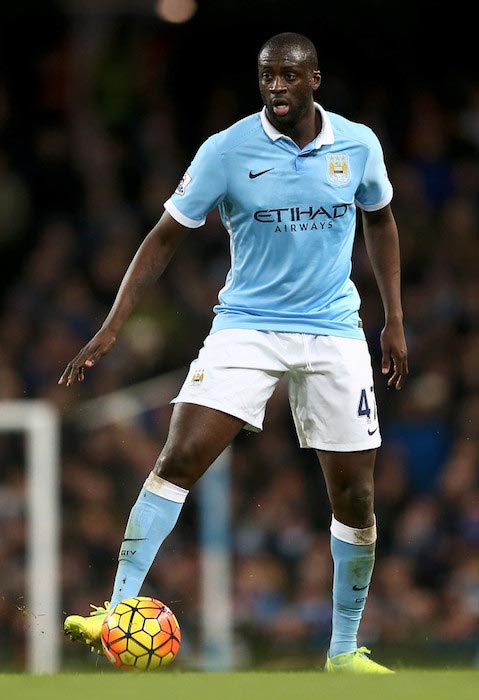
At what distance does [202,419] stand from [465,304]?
6.71 metres

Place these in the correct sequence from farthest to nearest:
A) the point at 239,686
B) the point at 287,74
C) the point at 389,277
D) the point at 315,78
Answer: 1. the point at 389,277
2. the point at 315,78
3. the point at 287,74
4. the point at 239,686

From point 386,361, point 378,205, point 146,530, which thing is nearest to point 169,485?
point 146,530

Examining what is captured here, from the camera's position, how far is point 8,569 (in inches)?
428

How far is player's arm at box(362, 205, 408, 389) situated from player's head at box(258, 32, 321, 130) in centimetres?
Result: 65

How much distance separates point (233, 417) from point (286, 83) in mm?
1287

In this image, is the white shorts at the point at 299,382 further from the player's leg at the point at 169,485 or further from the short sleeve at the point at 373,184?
the short sleeve at the point at 373,184

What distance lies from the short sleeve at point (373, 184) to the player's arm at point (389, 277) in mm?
51

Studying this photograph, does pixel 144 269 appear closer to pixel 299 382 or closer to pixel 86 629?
pixel 299 382

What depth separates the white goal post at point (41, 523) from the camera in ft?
35.2

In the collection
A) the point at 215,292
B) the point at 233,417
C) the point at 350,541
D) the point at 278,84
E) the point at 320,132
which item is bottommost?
the point at 350,541

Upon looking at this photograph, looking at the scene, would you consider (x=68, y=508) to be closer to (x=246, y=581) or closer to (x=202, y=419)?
(x=246, y=581)

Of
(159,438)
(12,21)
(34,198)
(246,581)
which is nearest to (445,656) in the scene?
(246,581)

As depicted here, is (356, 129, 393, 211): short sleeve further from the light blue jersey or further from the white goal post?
the white goal post

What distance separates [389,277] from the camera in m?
6.52
